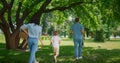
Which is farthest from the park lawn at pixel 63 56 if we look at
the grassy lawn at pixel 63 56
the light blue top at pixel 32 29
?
the light blue top at pixel 32 29

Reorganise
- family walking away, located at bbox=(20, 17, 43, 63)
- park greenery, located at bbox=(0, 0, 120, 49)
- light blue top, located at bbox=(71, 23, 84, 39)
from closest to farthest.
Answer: family walking away, located at bbox=(20, 17, 43, 63) < light blue top, located at bbox=(71, 23, 84, 39) < park greenery, located at bbox=(0, 0, 120, 49)

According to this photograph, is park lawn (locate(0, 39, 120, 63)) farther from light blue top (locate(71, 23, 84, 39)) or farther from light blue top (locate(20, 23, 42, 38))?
light blue top (locate(20, 23, 42, 38))

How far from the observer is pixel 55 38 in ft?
51.2

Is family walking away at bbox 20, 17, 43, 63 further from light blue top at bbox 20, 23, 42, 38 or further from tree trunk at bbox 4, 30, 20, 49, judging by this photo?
tree trunk at bbox 4, 30, 20, 49

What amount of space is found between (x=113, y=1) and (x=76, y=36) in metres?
3.50

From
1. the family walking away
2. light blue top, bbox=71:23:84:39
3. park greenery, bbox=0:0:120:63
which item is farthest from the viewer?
park greenery, bbox=0:0:120:63

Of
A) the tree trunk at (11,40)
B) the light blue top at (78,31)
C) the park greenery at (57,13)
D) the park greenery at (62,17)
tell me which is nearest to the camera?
the light blue top at (78,31)

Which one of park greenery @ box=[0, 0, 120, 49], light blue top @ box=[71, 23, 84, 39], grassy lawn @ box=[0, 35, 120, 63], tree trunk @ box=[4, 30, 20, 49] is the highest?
park greenery @ box=[0, 0, 120, 49]

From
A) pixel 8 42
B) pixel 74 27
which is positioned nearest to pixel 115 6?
pixel 74 27

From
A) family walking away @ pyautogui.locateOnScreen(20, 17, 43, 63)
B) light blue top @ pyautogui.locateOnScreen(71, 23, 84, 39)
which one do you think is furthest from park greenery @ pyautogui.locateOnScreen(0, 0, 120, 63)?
family walking away @ pyautogui.locateOnScreen(20, 17, 43, 63)

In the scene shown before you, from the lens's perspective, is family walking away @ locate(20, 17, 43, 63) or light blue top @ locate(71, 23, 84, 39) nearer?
family walking away @ locate(20, 17, 43, 63)

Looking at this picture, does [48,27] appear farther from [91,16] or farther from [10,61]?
[10,61]

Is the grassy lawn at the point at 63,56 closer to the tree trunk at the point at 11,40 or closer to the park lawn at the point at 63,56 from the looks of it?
the park lawn at the point at 63,56

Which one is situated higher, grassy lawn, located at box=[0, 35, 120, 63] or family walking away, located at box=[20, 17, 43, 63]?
family walking away, located at box=[20, 17, 43, 63]
